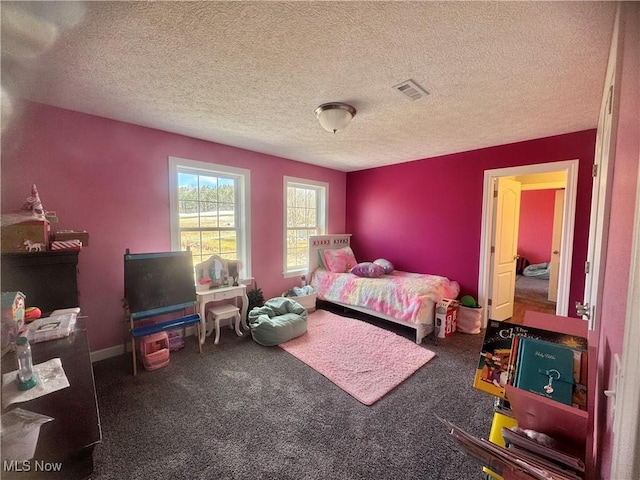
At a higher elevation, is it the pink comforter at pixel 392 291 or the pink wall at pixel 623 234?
the pink wall at pixel 623 234

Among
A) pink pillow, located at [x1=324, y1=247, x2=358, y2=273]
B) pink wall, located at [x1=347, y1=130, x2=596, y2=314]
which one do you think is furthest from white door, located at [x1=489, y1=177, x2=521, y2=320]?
pink pillow, located at [x1=324, y1=247, x2=358, y2=273]

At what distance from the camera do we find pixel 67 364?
3.75 feet

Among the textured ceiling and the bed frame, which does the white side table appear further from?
the textured ceiling

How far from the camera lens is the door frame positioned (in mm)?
2744

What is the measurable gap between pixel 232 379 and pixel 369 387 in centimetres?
118

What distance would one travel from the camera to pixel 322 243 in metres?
4.43

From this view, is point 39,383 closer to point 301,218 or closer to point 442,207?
point 301,218

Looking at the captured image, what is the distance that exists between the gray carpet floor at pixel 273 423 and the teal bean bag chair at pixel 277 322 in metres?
0.30

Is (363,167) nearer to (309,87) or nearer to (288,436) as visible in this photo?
(309,87)

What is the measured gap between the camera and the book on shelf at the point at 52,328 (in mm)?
1344

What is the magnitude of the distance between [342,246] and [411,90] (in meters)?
3.13

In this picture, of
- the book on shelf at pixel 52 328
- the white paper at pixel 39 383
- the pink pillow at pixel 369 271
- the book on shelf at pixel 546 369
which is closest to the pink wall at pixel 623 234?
the book on shelf at pixel 546 369

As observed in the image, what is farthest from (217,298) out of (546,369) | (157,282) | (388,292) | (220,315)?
(546,369)

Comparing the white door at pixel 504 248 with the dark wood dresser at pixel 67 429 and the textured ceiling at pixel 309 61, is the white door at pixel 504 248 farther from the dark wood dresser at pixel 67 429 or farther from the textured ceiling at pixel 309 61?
the dark wood dresser at pixel 67 429
